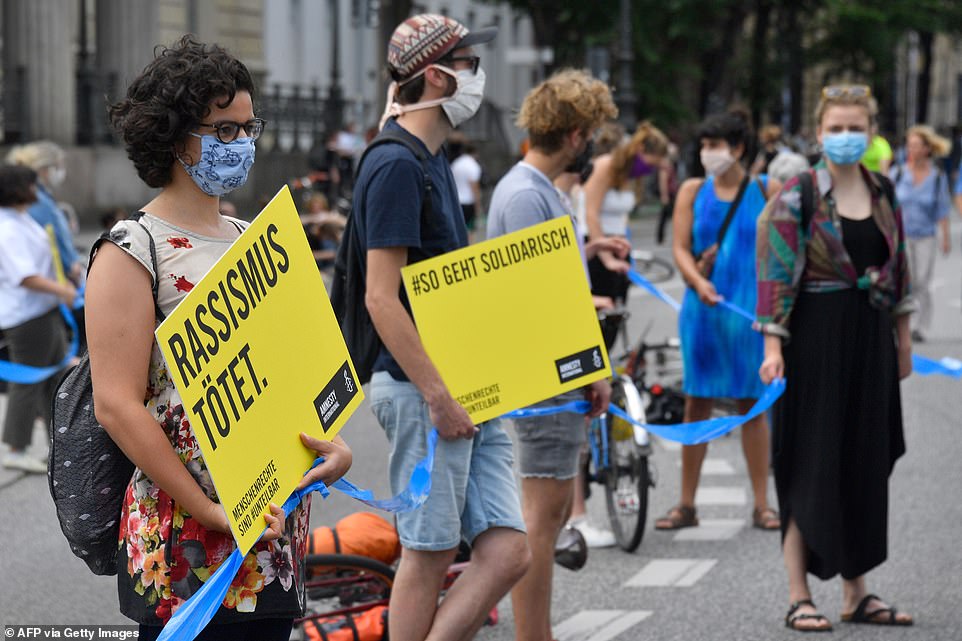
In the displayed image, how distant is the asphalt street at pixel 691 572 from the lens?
5891 mm

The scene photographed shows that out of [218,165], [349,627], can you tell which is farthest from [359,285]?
[349,627]

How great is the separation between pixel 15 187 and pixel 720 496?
422cm

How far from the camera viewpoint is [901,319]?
576cm

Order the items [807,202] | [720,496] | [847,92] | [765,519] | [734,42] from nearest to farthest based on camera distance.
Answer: [807,202], [847,92], [765,519], [720,496], [734,42]

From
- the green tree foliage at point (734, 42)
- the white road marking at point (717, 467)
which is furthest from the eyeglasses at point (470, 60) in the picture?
the green tree foliage at point (734, 42)

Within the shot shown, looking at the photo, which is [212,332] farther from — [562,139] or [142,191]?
[142,191]

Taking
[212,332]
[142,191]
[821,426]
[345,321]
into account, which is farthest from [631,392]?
[142,191]

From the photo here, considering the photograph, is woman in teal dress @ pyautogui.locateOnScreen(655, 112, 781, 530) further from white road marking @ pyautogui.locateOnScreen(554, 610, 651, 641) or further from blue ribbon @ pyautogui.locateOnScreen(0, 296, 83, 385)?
blue ribbon @ pyautogui.locateOnScreen(0, 296, 83, 385)

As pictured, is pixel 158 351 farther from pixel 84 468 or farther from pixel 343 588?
pixel 343 588

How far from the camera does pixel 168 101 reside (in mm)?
3111

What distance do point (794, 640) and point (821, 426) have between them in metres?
0.73

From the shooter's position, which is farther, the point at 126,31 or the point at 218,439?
the point at 126,31

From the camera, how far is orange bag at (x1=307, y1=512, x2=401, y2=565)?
564 cm

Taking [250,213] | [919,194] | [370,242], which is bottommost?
[250,213]
